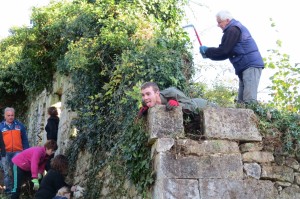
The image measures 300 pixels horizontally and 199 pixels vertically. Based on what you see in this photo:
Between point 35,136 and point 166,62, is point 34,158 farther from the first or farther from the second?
point 35,136

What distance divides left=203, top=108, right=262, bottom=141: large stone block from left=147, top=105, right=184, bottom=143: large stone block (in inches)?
12.4

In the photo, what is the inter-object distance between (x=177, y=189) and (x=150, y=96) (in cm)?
108

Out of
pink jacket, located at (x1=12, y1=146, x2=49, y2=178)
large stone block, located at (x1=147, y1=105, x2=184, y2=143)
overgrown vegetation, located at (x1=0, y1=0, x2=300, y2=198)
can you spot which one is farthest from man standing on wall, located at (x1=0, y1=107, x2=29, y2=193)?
large stone block, located at (x1=147, y1=105, x2=184, y2=143)

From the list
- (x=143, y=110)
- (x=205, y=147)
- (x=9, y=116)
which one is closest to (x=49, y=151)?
(x=9, y=116)

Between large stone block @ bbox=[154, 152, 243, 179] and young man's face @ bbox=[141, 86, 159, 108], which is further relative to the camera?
young man's face @ bbox=[141, 86, 159, 108]

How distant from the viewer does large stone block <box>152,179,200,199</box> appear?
4.75 m

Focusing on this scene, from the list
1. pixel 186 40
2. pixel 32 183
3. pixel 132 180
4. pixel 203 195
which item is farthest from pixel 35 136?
pixel 203 195

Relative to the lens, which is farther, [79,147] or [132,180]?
[79,147]

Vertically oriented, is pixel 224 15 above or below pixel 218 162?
above

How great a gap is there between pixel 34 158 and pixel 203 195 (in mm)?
3612

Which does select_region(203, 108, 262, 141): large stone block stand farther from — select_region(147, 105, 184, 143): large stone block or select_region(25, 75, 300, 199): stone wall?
select_region(147, 105, 184, 143): large stone block

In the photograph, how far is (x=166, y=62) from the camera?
254 inches

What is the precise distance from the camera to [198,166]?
496cm

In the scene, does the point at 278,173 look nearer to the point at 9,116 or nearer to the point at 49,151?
the point at 49,151
